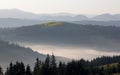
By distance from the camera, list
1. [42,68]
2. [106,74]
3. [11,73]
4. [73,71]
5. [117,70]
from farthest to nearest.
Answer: [117,70] → [106,74] → [73,71] → [42,68] → [11,73]

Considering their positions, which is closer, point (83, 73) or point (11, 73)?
point (11, 73)

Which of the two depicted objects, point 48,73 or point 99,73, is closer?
point 48,73

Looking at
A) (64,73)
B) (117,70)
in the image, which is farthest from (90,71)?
(64,73)

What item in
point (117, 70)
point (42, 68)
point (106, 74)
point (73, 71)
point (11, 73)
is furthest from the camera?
point (117, 70)

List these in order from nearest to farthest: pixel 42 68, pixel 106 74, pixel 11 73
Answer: pixel 11 73 < pixel 42 68 < pixel 106 74

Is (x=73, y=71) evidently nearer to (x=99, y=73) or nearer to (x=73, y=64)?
(x=73, y=64)

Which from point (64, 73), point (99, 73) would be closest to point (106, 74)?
point (99, 73)

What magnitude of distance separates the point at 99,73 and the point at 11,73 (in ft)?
157

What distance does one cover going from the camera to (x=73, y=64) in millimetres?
139750

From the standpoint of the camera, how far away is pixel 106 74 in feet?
474

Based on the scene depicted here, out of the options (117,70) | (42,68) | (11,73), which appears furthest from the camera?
(117,70)

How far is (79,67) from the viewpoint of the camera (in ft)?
460

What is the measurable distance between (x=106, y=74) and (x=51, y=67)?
31.7 metres

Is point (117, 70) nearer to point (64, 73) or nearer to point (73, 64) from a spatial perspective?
point (73, 64)
